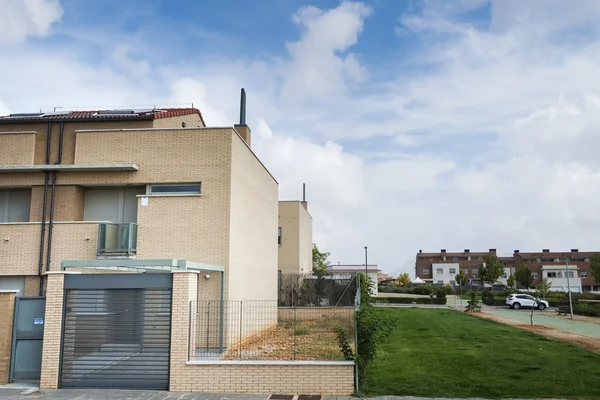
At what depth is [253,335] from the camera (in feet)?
62.3

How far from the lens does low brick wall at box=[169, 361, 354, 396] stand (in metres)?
11.1

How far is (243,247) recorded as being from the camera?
19062 mm

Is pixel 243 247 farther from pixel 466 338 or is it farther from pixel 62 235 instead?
pixel 466 338

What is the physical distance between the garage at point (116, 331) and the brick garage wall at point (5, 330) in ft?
4.64

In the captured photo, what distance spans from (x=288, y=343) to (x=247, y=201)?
5.51 meters

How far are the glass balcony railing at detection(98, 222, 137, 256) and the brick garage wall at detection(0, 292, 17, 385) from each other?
16.1ft

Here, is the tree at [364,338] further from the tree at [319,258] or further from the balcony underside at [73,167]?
the tree at [319,258]

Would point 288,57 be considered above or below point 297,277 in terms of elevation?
above

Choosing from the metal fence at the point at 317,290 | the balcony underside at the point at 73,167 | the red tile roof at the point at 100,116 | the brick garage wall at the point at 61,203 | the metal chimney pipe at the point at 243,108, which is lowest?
the metal fence at the point at 317,290

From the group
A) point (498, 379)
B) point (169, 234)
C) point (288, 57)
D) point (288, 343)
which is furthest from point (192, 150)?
point (498, 379)

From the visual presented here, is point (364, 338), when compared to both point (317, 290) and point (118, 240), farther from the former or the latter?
point (317, 290)

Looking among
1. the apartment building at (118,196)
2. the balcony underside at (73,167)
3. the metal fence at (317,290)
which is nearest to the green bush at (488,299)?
the metal fence at (317,290)

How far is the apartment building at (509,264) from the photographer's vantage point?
91.0 metres

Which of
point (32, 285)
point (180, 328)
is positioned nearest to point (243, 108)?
point (32, 285)
